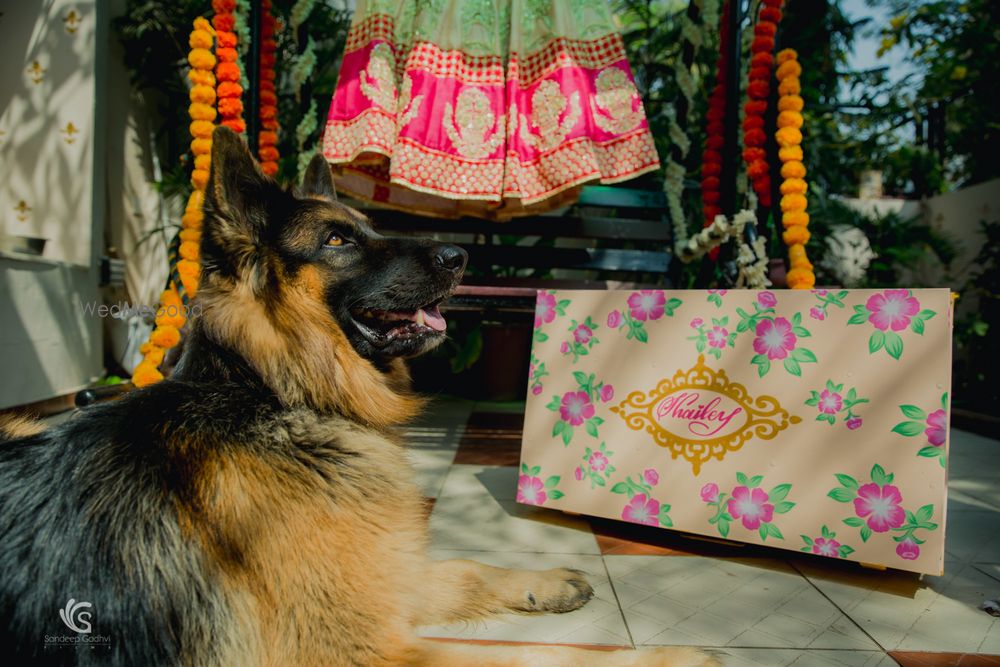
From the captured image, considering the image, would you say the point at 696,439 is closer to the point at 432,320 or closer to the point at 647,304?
the point at 647,304

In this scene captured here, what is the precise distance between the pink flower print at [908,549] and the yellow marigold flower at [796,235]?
55.4 inches

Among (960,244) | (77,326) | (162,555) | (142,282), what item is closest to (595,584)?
(162,555)

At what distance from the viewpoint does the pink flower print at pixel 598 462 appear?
7.43ft

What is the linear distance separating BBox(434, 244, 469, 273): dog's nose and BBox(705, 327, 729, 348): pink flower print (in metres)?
0.95

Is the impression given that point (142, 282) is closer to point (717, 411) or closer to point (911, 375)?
point (717, 411)

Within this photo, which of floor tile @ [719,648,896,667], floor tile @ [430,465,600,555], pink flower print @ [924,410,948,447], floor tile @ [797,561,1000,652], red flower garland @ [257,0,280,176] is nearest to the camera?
floor tile @ [719,648,896,667]

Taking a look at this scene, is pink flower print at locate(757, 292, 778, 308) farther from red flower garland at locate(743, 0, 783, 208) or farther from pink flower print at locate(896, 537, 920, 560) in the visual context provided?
red flower garland at locate(743, 0, 783, 208)

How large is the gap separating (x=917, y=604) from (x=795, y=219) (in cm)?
168

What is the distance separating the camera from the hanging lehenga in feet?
9.65

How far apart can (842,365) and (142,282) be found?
19.8 feet

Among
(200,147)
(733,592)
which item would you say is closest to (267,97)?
(200,147)

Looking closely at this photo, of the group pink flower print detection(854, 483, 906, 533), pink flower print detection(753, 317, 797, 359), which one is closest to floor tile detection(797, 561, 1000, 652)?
pink flower print detection(854, 483, 906, 533)

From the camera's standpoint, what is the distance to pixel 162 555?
1.20 metres

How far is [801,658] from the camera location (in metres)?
1.48
